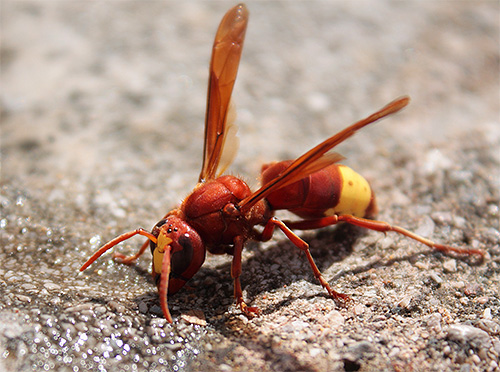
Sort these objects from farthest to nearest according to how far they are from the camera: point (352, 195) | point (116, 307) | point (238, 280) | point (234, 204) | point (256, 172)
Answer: point (256, 172) → point (352, 195) → point (234, 204) → point (238, 280) → point (116, 307)

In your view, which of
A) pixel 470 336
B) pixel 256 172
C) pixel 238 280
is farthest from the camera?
pixel 256 172

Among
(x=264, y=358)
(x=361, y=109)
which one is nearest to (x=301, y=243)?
(x=264, y=358)

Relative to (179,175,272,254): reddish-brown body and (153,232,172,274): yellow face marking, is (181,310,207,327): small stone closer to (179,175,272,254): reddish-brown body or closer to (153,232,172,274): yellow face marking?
(153,232,172,274): yellow face marking

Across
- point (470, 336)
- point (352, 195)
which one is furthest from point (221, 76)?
point (470, 336)

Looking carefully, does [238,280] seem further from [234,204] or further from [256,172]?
[256,172]

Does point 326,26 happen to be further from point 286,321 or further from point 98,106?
point 286,321

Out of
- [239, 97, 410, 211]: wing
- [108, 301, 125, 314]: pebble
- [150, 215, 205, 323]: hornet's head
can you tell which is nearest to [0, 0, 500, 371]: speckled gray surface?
[108, 301, 125, 314]: pebble

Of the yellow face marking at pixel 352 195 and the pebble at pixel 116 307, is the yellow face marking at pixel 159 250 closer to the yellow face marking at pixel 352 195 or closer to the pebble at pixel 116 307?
the pebble at pixel 116 307
